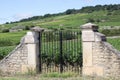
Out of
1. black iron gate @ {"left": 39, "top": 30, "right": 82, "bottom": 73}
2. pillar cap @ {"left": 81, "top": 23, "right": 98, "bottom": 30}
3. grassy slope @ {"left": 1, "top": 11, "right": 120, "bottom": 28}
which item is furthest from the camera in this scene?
grassy slope @ {"left": 1, "top": 11, "right": 120, "bottom": 28}

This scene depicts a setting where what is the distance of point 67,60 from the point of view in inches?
732

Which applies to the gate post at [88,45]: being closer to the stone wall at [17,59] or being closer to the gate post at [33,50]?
the gate post at [33,50]

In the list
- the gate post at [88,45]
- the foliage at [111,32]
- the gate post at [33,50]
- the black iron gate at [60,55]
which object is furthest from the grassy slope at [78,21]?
the gate post at [88,45]

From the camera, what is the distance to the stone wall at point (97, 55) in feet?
54.3

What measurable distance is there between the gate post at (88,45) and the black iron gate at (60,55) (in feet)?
2.24

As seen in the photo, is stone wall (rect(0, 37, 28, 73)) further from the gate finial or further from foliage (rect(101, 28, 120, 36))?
foliage (rect(101, 28, 120, 36))

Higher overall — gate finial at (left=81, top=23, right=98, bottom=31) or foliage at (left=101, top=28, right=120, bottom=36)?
gate finial at (left=81, top=23, right=98, bottom=31)

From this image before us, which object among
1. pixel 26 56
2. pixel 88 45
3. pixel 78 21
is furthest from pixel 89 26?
pixel 78 21

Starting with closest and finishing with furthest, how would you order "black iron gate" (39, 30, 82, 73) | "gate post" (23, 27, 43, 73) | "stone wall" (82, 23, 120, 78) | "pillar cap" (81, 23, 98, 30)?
"stone wall" (82, 23, 120, 78) → "pillar cap" (81, 23, 98, 30) → "black iron gate" (39, 30, 82, 73) → "gate post" (23, 27, 43, 73)

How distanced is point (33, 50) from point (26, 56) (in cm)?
45

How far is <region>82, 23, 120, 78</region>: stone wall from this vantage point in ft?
54.3

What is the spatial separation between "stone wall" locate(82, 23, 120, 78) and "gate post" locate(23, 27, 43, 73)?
2.42 meters

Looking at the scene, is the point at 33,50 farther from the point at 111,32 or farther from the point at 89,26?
the point at 111,32

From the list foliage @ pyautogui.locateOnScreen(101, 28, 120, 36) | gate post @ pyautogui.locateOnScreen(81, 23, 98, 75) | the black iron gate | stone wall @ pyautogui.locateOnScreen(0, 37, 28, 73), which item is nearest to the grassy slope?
foliage @ pyautogui.locateOnScreen(101, 28, 120, 36)
